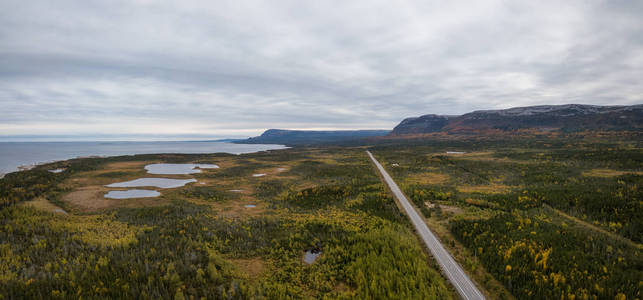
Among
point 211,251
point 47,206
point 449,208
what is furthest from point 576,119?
point 47,206

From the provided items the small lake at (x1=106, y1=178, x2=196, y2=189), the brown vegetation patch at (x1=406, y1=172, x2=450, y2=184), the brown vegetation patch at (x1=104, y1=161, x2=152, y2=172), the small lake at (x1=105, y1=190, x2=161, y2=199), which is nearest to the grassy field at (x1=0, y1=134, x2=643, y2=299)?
the small lake at (x1=105, y1=190, x2=161, y2=199)

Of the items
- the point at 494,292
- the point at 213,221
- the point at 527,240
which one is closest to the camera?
the point at 494,292

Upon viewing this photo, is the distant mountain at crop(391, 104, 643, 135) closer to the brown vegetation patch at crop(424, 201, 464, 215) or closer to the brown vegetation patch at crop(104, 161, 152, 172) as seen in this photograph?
the brown vegetation patch at crop(424, 201, 464, 215)

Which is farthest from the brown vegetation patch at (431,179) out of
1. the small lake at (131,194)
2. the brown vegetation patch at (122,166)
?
the brown vegetation patch at (122,166)

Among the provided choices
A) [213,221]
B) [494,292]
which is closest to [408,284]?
[494,292]

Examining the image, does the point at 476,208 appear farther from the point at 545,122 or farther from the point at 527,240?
the point at 545,122

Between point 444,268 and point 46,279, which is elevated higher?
point 46,279

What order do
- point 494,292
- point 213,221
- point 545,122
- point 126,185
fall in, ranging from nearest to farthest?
point 494,292 → point 213,221 → point 126,185 → point 545,122
